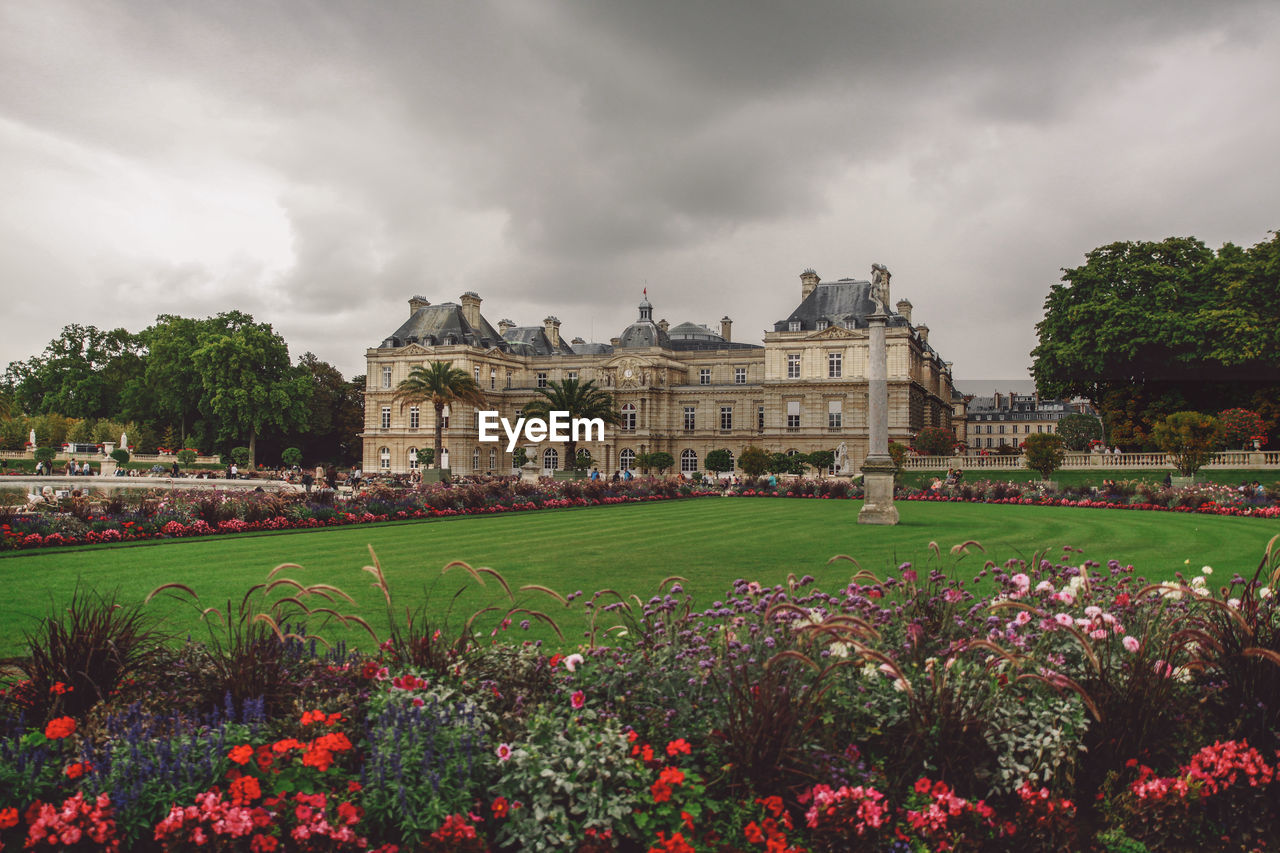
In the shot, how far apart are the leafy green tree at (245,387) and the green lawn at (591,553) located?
167ft

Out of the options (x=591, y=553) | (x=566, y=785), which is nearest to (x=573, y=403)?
(x=591, y=553)

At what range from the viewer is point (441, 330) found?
80.9 meters

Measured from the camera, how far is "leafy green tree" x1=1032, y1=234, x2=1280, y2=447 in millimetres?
42281

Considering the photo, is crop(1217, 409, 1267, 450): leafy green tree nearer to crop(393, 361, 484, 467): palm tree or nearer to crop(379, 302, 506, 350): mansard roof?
crop(393, 361, 484, 467): palm tree

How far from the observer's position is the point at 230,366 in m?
68.4

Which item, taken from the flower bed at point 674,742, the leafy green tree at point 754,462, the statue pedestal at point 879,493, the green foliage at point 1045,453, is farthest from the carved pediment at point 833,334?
the flower bed at point 674,742

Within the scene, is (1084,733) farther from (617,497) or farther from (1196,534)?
(617,497)

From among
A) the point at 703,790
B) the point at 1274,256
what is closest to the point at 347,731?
the point at 703,790

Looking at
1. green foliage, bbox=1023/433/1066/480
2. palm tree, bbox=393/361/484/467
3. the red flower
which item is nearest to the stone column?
green foliage, bbox=1023/433/1066/480

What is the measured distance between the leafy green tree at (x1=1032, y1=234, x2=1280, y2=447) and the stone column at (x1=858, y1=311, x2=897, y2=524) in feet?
79.8

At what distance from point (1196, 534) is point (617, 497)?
1898 centimetres

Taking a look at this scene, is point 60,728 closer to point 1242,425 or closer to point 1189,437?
point 1189,437

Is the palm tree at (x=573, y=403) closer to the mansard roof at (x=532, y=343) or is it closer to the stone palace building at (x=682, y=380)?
the stone palace building at (x=682, y=380)

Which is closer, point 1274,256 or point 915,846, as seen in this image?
point 915,846
